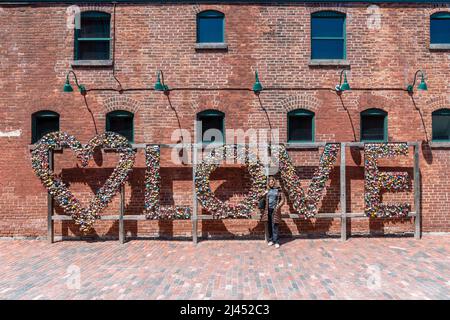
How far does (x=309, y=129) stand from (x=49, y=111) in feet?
28.1

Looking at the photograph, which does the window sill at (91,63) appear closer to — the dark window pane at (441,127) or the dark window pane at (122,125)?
the dark window pane at (122,125)

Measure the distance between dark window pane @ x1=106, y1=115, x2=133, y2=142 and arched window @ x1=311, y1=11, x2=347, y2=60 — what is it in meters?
6.48

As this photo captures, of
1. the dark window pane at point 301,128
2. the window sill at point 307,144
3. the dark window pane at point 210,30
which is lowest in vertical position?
the window sill at point 307,144

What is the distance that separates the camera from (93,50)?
9070 mm

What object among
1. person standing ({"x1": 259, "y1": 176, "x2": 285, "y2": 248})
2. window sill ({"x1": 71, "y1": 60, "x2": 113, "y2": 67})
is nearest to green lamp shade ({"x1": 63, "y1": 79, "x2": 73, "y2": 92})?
window sill ({"x1": 71, "y1": 60, "x2": 113, "y2": 67})

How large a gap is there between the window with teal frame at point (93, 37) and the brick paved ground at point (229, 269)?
6.15 meters

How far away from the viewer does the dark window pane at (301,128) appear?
29.2ft

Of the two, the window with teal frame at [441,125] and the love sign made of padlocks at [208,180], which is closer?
the love sign made of padlocks at [208,180]

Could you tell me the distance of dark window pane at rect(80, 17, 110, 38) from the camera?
9023 mm

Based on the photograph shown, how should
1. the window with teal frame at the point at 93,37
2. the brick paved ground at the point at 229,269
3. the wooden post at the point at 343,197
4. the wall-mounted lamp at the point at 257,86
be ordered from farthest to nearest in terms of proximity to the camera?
the window with teal frame at the point at 93,37 < the wall-mounted lamp at the point at 257,86 < the wooden post at the point at 343,197 < the brick paved ground at the point at 229,269

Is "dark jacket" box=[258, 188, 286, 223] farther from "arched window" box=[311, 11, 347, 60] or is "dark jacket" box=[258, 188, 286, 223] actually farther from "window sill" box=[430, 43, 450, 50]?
"window sill" box=[430, 43, 450, 50]

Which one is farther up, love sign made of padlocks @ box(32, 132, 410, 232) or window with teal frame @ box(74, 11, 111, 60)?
window with teal frame @ box(74, 11, 111, 60)

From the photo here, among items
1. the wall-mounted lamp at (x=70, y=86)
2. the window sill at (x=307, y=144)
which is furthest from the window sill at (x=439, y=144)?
the wall-mounted lamp at (x=70, y=86)

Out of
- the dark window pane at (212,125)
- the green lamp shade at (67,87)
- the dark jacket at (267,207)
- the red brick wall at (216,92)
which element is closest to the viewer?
the dark jacket at (267,207)
